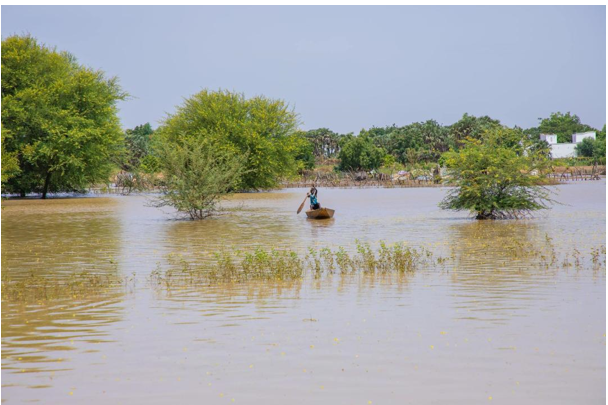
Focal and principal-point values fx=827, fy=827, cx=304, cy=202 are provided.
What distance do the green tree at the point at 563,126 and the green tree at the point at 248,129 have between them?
82.7 m

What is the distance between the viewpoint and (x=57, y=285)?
1370 cm

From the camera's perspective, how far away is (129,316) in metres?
10.8

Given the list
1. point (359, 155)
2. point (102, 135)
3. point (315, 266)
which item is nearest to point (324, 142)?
point (359, 155)

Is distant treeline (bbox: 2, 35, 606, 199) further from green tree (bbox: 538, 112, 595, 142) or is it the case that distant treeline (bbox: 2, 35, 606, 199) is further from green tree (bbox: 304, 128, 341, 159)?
green tree (bbox: 538, 112, 595, 142)

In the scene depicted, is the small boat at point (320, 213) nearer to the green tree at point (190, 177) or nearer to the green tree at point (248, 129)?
the green tree at point (190, 177)

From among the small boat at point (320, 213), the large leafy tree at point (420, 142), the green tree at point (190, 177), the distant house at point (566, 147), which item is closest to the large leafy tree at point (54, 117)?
the green tree at point (190, 177)

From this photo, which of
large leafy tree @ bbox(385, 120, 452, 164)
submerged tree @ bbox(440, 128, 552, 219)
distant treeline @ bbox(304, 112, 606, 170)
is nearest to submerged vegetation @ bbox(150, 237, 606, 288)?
submerged tree @ bbox(440, 128, 552, 219)

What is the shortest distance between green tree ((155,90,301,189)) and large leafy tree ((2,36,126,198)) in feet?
30.8

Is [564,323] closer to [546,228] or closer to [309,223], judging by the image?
[546,228]

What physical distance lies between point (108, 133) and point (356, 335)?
4995 cm

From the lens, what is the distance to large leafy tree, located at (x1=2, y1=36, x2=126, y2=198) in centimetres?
5222

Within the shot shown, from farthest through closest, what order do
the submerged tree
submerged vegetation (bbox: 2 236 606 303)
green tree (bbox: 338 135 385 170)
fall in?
green tree (bbox: 338 135 385 170), the submerged tree, submerged vegetation (bbox: 2 236 606 303)

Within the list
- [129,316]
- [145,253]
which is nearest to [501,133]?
[145,253]

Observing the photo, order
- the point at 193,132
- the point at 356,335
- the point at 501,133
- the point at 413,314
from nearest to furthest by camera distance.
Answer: the point at 356,335 → the point at 413,314 → the point at 501,133 → the point at 193,132
